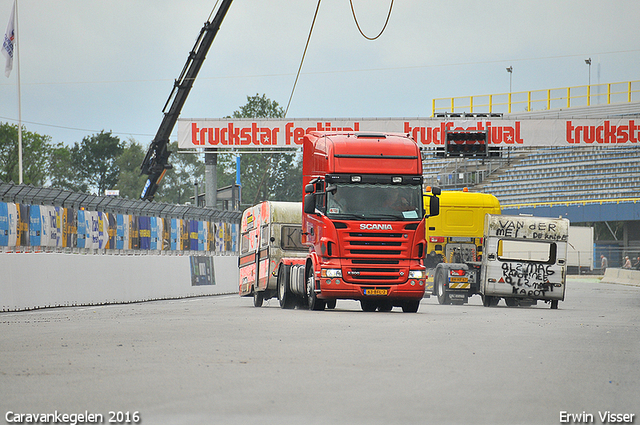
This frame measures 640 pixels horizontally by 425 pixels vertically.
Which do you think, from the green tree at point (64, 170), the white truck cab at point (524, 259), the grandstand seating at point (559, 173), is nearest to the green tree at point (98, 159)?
the green tree at point (64, 170)

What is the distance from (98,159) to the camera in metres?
125

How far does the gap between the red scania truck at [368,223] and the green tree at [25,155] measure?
7727cm

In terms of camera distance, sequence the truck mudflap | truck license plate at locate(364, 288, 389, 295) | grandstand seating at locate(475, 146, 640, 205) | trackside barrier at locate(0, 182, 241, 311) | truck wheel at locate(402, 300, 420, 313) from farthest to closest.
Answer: grandstand seating at locate(475, 146, 640, 205) → the truck mudflap → truck wheel at locate(402, 300, 420, 313) → trackside barrier at locate(0, 182, 241, 311) → truck license plate at locate(364, 288, 389, 295)

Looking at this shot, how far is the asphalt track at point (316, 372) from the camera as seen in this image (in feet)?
20.7

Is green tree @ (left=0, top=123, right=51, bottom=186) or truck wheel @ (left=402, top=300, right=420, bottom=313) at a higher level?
green tree @ (left=0, top=123, right=51, bottom=186)

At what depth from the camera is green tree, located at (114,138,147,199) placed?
120 m

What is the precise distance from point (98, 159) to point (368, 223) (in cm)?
11105

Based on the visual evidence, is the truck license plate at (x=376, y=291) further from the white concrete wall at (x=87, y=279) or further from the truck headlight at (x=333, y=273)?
the white concrete wall at (x=87, y=279)

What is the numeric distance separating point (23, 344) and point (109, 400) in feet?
16.4

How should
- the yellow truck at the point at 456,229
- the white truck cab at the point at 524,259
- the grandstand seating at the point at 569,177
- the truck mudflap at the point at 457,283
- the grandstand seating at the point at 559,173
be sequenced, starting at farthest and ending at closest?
the grandstand seating at the point at 569,177
the grandstand seating at the point at 559,173
the yellow truck at the point at 456,229
the truck mudflap at the point at 457,283
the white truck cab at the point at 524,259

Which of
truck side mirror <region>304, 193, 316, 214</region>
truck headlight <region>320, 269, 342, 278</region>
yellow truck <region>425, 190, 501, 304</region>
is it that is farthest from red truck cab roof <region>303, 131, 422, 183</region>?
yellow truck <region>425, 190, 501, 304</region>

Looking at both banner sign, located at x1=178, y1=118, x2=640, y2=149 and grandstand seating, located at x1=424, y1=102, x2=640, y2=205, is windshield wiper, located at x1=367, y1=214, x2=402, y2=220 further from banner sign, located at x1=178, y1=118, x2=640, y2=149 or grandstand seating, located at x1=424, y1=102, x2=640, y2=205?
grandstand seating, located at x1=424, y1=102, x2=640, y2=205

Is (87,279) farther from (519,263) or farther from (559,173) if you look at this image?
(559,173)

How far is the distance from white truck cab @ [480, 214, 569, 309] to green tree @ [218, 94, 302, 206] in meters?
88.2
